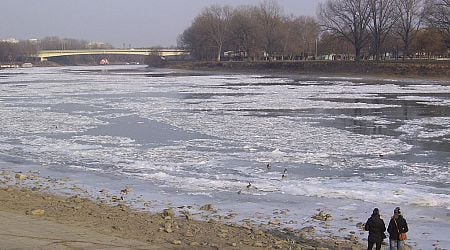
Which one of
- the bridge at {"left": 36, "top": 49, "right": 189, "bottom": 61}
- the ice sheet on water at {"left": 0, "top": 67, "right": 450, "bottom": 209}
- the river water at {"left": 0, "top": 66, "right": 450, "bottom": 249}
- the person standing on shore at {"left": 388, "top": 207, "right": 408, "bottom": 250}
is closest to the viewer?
the person standing on shore at {"left": 388, "top": 207, "right": 408, "bottom": 250}

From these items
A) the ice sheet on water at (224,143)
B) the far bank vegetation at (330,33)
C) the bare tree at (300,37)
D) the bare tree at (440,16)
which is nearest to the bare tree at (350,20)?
the far bank vegetation at (330,33)

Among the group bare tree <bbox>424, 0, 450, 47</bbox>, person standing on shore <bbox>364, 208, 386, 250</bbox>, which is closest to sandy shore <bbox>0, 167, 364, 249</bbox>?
person standing on shore <bbox>364, 208, 386, 250</bbox>

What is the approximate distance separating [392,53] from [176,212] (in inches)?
4101

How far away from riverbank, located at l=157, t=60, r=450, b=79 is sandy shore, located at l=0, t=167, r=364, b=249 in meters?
62.9

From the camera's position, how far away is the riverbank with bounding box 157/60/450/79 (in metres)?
71.9

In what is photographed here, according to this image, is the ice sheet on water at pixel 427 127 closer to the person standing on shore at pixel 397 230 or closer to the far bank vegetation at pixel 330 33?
the person standing on shore at pixel 397 230

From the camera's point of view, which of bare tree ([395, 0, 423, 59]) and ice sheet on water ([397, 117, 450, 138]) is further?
bare tree ([395, 0, 423, 59])

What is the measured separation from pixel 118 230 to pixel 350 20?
87.4m

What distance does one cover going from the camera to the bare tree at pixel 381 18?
3529 inches

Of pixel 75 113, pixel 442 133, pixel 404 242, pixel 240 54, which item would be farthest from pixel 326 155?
pixel 240 54

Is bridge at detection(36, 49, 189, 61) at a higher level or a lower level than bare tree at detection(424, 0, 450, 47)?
lower

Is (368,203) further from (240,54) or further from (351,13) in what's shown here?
(240,54)

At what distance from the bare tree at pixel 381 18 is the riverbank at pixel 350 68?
667cm

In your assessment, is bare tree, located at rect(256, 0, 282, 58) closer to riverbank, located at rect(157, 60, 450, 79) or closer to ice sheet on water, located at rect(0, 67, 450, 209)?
riverbank, located at rect(157, 60, 450, 79)
